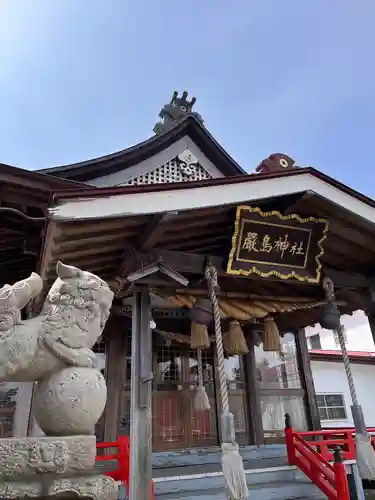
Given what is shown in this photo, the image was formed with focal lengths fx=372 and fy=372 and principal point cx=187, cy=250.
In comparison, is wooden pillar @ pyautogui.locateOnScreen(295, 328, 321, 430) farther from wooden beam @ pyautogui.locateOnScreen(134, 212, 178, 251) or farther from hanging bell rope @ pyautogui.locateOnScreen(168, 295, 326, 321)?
wooden beam @ pyautogui.locateOnScreen(134, 212, 178, 251)

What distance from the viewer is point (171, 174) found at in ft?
35.8

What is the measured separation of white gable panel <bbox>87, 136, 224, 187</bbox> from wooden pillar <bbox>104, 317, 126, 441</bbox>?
4.08 meters

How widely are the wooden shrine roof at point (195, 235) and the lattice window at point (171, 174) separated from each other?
5.21 meters

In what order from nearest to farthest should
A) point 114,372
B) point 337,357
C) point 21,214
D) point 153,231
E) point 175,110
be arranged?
point 153,231 → point 21,214 → point 114,372 → point 175,110 → point 337,357

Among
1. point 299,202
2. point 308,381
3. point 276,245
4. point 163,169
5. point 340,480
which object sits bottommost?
point 340,480

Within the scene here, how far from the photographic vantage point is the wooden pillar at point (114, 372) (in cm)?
707

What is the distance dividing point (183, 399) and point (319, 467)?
3.00 meters

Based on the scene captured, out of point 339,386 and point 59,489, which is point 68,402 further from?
point 339,386

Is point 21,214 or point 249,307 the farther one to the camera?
point 249,307

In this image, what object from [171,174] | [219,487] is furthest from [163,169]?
[219,487]

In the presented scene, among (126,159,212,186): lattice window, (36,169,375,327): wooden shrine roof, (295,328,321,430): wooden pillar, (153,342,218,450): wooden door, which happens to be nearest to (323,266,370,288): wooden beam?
(36,169,375,327): wooden shrine roof

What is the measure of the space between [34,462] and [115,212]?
2.75 meters

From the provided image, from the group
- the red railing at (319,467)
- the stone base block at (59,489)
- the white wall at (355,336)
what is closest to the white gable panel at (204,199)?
the stone base block at (59,489)

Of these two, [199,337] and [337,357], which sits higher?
[337,357]
